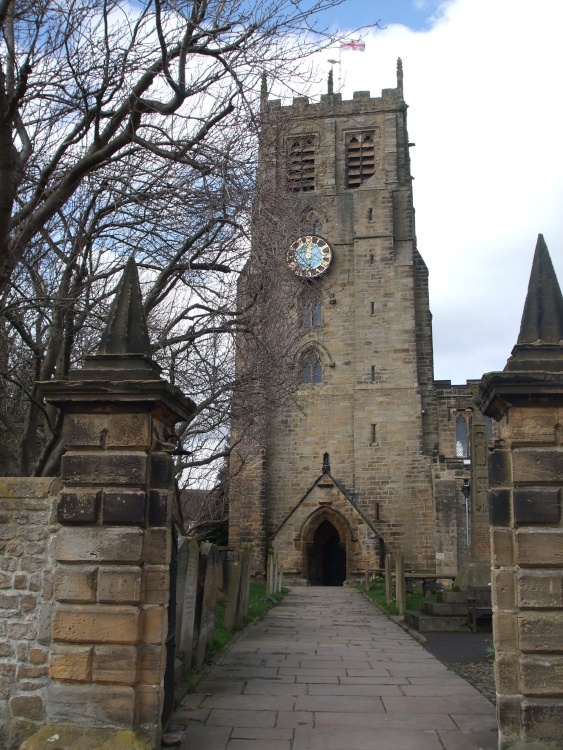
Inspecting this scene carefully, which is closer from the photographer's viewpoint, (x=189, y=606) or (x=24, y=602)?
(x=24, y=602)

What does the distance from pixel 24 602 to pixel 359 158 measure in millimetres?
30334

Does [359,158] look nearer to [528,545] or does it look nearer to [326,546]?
[326,546]

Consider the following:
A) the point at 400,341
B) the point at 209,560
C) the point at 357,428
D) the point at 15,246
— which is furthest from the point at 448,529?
the point at 15,246

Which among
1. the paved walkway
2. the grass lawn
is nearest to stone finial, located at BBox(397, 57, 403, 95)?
the grass lawn

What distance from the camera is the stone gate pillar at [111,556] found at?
554cm

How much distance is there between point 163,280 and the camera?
11.1m

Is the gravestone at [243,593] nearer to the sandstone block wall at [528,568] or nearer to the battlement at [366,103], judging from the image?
the sandstone block wall at [528,568]

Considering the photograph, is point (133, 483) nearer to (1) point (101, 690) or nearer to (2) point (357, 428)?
(1) point (101, 690)

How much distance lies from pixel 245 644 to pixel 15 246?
22.3 ft

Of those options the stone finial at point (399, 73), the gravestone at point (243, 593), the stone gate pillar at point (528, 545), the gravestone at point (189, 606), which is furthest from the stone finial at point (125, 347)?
the stone finial at point (399, 73)

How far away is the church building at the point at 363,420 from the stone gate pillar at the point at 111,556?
20.7m

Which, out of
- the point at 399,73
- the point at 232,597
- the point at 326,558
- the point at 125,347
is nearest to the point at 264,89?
the point at 125,347

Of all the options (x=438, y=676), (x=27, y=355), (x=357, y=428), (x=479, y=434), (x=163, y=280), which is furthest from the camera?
(x=357, y=428)

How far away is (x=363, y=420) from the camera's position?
98.6ft
